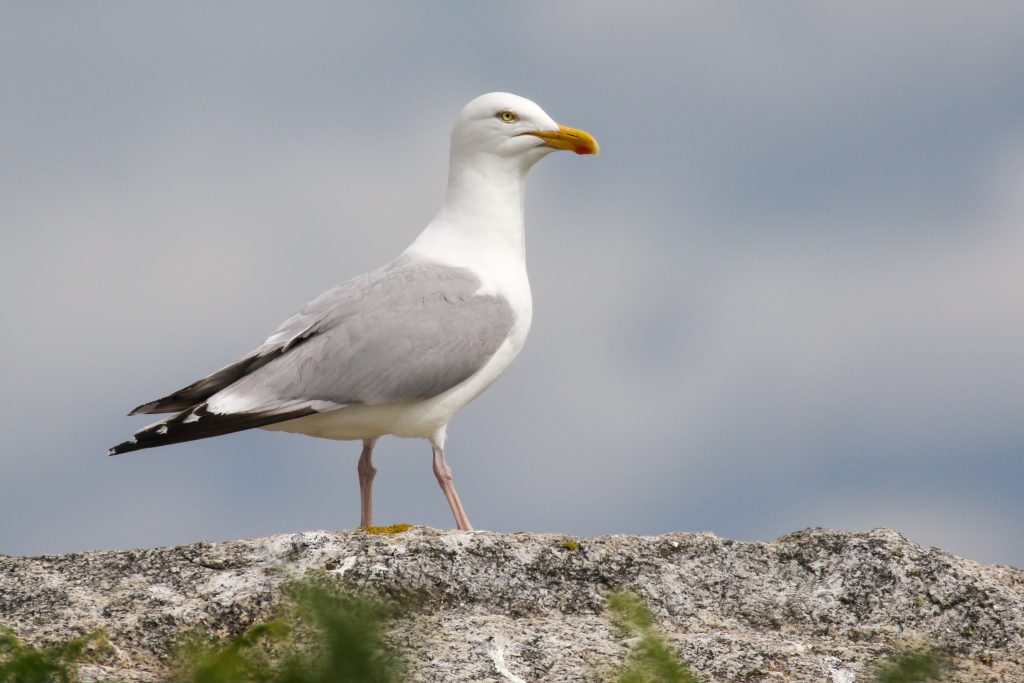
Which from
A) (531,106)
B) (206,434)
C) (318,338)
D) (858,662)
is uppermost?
(531,106)

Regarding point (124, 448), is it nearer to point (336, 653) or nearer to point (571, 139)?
point (571, 139)

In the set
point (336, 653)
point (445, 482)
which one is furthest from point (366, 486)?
point (336, 653)

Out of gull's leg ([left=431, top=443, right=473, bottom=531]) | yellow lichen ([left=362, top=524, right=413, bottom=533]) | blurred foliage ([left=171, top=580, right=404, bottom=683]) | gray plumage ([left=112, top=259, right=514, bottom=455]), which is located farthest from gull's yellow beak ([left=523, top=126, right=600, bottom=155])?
blurred foliage ([left=171, top=580, right=404, bottom=683])

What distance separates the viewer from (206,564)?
587cm

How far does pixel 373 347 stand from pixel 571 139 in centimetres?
259

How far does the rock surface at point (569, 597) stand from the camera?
5266 millimetres

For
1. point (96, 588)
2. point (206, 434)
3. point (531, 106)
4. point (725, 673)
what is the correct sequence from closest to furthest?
point (725, 673)
point (96, 588)
point (206, 434)
point (531, 106)

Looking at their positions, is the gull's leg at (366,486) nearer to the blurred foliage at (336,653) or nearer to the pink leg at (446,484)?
the pink leg at (446,484)

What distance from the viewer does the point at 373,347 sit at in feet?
27.4

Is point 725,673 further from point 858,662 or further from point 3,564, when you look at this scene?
point 3,564

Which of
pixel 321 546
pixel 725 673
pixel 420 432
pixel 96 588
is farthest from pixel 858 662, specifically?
pixel 420 432

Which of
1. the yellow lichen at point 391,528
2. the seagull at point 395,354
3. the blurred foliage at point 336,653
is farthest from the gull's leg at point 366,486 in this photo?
the blurred foliage at point 336,653

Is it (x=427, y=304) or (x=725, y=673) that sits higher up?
(x=427, y=304)

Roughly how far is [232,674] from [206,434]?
5604 mm
